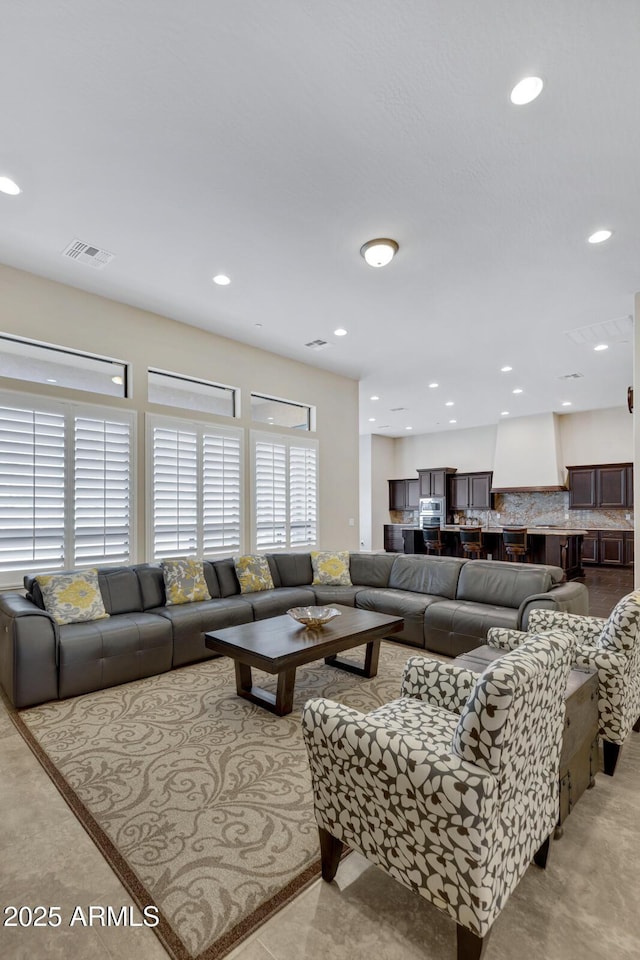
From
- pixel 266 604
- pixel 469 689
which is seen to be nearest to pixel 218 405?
pixel 266 604

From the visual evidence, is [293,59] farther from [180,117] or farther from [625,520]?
[625,520]

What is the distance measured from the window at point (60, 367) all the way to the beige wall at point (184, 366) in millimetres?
97

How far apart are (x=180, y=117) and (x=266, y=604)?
13.0 feet

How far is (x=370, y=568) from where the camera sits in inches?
228

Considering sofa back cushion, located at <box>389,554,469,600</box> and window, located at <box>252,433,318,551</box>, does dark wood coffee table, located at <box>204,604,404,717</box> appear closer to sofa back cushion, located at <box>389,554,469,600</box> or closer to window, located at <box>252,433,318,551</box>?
sofa back cushion, located at <box>389,554,469,600</box>

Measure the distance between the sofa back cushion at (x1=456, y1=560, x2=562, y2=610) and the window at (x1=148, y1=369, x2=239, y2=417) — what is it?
3406mm

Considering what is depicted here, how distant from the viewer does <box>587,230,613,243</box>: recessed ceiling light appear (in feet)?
11.5

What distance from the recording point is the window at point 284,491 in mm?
6105

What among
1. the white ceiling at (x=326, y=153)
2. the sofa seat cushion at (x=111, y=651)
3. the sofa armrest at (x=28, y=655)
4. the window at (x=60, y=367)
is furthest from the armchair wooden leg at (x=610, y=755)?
the window at (x=60, y=367)

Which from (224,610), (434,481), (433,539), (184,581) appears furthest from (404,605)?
(434,481)

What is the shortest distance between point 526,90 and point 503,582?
385 centimetres

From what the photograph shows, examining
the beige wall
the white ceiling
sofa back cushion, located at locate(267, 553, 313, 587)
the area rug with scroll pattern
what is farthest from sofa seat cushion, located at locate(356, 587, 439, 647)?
the white ceiling

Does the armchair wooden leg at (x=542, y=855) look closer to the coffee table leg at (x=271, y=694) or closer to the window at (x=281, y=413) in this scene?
the coffee table leg at (x=271, y=694)

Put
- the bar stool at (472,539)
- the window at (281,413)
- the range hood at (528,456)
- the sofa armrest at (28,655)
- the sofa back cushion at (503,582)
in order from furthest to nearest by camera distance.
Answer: the range hood at (528,456) → the bar stool at (472,539) → the window at (281,413) → the sofa back cushion at (503,582) → the sofa armrest at (28,655)
